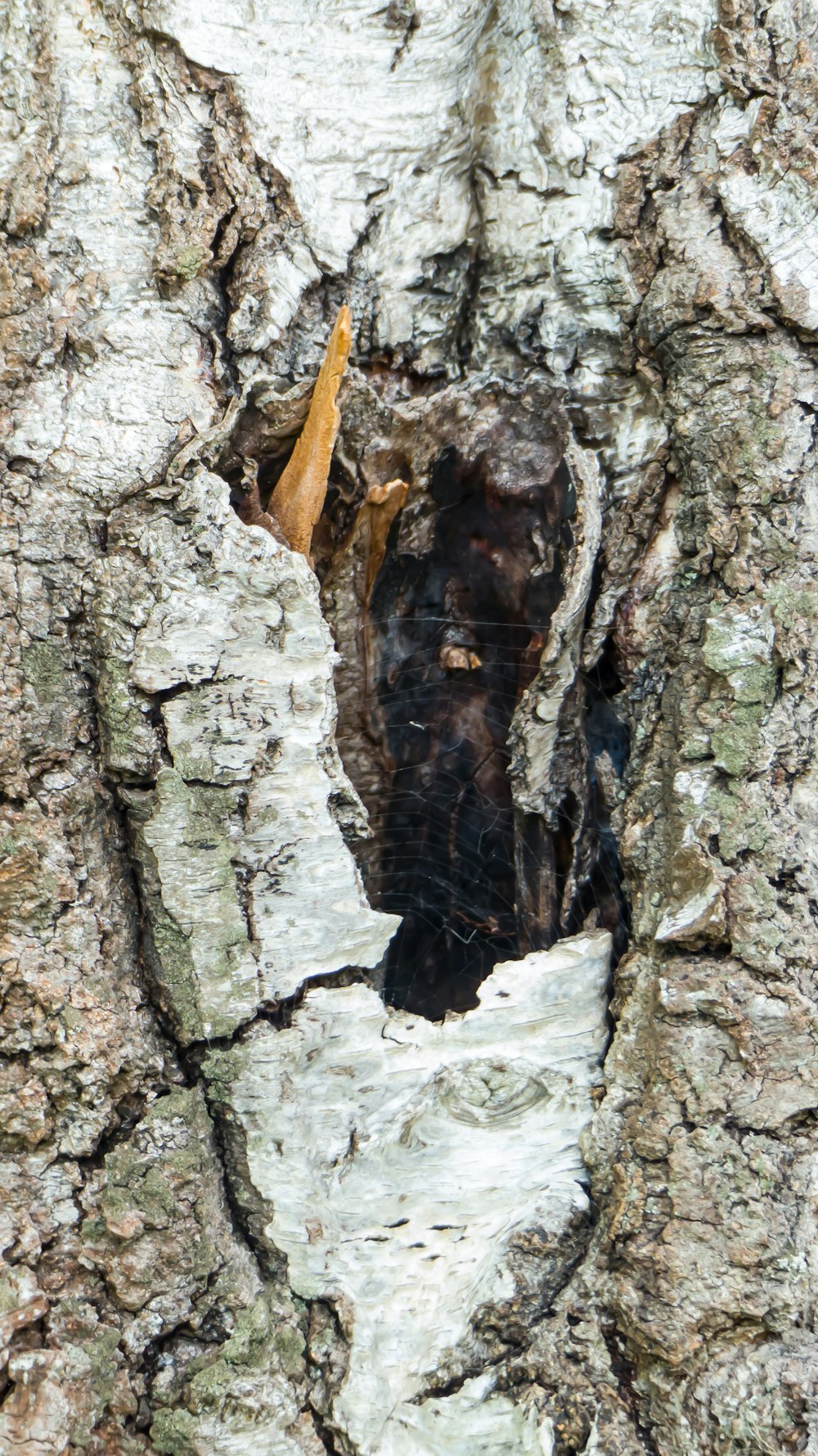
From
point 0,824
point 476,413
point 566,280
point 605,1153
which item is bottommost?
point 605,1153

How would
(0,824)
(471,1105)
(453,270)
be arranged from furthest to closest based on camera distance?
(453,270) < (471,1105) < (0,824)

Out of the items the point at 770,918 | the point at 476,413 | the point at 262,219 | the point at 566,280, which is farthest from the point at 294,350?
the point at 770,918

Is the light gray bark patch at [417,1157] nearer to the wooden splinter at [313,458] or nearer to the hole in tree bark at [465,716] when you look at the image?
the hole in tree bark at [465,716]

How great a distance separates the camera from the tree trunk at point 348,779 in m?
1.18

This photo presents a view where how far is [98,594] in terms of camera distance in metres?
1.21

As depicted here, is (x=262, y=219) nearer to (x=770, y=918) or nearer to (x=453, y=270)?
(x=453, y=270)

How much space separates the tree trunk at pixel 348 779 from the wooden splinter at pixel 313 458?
0.15ft

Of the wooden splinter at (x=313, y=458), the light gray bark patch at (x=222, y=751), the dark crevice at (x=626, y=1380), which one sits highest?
the wooden splinter at (x=313, y=458)

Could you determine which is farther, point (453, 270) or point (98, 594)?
point (453, 270)

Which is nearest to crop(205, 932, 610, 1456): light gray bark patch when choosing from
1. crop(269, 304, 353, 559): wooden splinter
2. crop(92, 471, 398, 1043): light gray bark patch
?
crop(92, 471, 398, 1043): light gray bark patch

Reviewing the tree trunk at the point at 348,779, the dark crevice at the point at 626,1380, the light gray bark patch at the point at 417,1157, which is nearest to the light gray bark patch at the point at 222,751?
the tree trunk at the point at 348,779

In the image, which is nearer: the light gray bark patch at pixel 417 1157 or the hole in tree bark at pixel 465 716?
the light gray bark patch at pixel 417 1157

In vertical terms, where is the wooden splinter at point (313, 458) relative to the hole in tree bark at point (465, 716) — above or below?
above

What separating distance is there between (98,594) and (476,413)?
0.63 m
